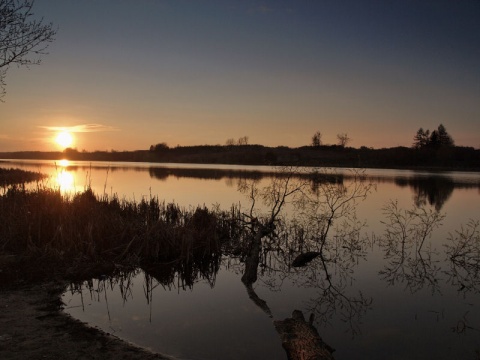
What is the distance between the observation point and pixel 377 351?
253 inches

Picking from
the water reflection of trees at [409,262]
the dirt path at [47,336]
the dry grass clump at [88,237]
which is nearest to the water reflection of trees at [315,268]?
the water reflection of trees at [409,262]

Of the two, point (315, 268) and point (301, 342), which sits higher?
point (301, 342)

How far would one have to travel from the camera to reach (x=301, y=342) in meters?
5.69

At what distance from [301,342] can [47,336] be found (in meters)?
3.80

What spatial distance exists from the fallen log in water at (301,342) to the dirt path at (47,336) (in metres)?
1.96

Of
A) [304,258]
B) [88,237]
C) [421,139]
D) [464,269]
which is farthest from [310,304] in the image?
[421,139]

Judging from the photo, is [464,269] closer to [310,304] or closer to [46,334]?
[310,304]

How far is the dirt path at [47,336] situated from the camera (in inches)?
204

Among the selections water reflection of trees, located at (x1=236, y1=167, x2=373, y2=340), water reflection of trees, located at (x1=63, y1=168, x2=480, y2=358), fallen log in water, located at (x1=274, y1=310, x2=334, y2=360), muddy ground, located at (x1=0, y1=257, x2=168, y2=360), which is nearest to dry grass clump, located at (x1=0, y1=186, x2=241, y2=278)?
water reflection of trees, located at (x1=63, y1=168, x2=480, y2=358)

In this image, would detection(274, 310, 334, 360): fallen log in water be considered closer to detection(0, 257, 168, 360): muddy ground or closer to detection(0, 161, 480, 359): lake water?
detection(0, 161, 480, 359): lake water

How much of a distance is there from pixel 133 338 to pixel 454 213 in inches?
852

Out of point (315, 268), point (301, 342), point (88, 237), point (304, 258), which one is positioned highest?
point (88, 237)

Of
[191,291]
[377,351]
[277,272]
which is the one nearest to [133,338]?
[191,291]

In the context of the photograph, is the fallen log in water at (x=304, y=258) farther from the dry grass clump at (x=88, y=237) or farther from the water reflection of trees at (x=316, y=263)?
the dry grass clump at (x=88, y=237)
